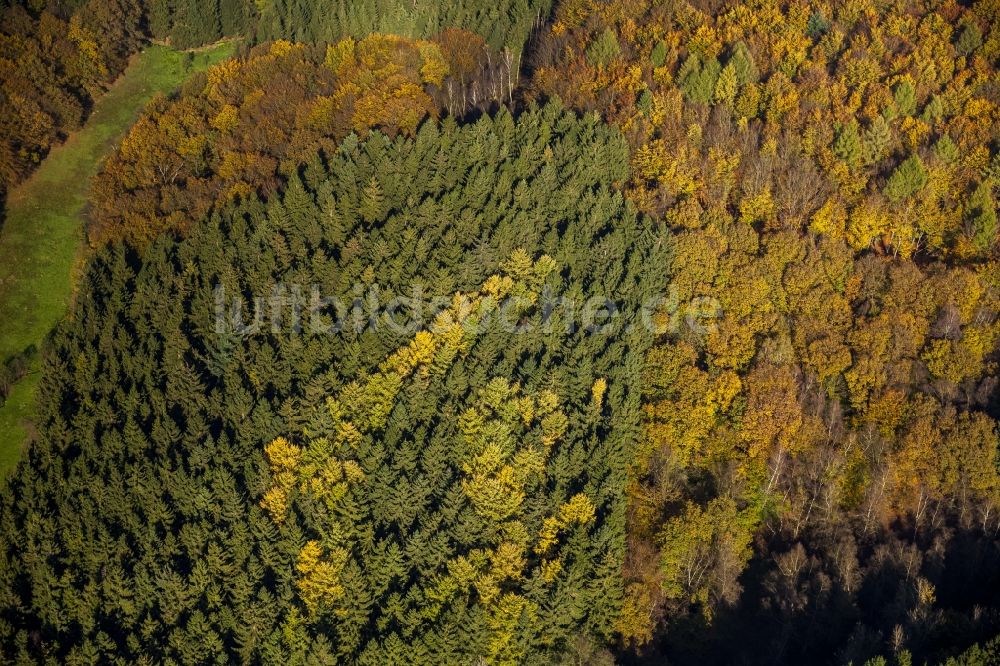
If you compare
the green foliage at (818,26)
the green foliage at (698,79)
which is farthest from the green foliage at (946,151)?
the green foliage at (818,26)

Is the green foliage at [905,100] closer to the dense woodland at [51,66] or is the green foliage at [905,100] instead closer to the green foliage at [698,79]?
the green foliage at [698,79]

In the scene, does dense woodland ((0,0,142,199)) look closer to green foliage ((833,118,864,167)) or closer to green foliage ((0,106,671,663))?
green foliage ((0,106,671,663))

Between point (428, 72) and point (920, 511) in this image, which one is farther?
point (428, 72)

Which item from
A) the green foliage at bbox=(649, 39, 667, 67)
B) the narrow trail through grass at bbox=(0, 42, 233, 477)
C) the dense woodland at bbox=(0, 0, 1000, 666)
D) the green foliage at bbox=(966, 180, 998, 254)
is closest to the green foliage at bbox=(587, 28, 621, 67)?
the dense woodland at bbox=(0, 0, 1000, 666)

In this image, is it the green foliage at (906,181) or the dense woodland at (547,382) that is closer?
the dense woodland at (547,382)

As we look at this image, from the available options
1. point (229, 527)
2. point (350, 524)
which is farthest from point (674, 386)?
point (229, 527)

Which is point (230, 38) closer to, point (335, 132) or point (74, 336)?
point (335, 132)
